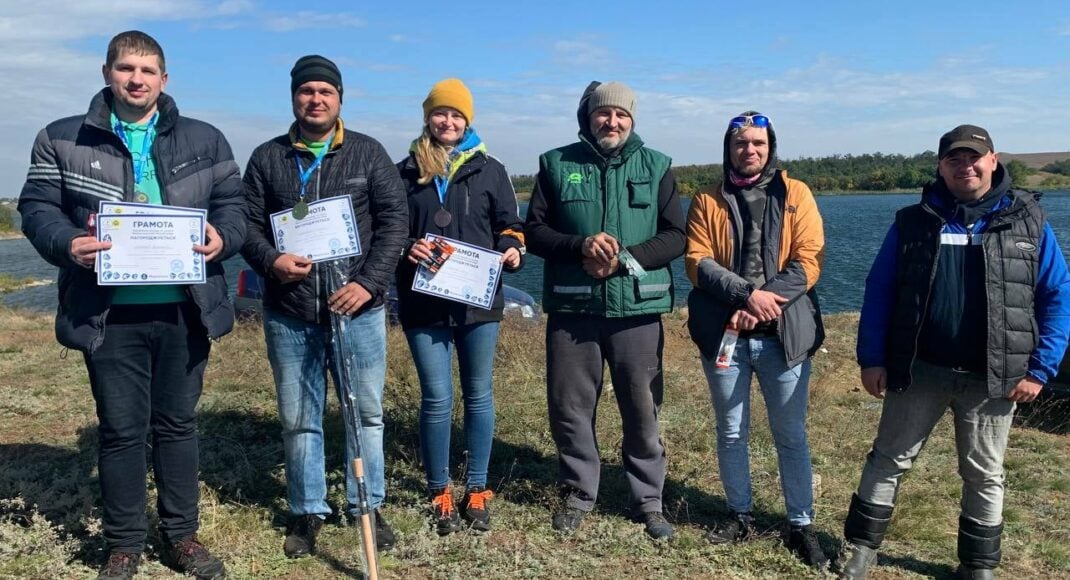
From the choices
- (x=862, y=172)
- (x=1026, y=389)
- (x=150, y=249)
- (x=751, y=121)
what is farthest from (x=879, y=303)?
(x=862, y=172)

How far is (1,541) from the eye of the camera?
138 inches

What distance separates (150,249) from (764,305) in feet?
8.41

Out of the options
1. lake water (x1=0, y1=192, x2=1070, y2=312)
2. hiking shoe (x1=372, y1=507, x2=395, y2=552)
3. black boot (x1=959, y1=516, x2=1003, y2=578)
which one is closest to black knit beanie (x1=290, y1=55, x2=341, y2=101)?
hiking shoe (x1=372, y1=507, x2=395, y2=552)

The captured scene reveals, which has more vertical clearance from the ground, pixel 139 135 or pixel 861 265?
pixel 139 135

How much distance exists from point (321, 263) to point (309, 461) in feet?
3.17

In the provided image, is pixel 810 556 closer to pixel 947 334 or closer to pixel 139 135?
pixel 947 334

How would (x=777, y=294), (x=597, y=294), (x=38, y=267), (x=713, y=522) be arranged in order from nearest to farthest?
(x=777, y=294)
(x=597, y=294)
(x=713, y=522)
(x=38, y=267)

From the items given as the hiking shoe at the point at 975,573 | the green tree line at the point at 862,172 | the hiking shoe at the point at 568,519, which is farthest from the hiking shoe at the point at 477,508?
the green tree line at the point at 862,172

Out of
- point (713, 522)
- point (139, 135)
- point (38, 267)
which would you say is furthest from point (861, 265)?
point (38, 267)

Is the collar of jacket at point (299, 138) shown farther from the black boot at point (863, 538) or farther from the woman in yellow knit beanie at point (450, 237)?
the black boot at point (863, 538)

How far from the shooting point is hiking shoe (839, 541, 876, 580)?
3.40 m

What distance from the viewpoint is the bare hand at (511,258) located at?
3.73 metres

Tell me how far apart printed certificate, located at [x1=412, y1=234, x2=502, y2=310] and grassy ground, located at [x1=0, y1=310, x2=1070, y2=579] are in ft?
3.90

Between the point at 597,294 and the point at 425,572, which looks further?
the point at 597,294
